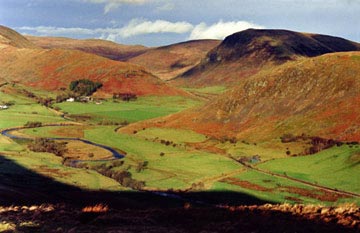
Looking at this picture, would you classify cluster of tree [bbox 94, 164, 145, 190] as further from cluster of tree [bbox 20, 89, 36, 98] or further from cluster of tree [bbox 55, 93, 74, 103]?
cluster of tree [bbox 20, 89, 36, 98]

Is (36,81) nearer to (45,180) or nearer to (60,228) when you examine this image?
(45,180)

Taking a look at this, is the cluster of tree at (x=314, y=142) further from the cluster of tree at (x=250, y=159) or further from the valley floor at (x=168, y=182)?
the cluster of tree at (x=250, y=159)

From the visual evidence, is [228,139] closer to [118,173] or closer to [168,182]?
[118,173]

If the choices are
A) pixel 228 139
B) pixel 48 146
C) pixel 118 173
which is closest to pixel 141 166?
pixel 118 173

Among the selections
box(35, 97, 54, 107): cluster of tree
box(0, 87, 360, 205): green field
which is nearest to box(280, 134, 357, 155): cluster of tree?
box(0, 87, 360, 205): green field

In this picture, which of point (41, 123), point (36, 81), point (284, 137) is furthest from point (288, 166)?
point (36, 81)
